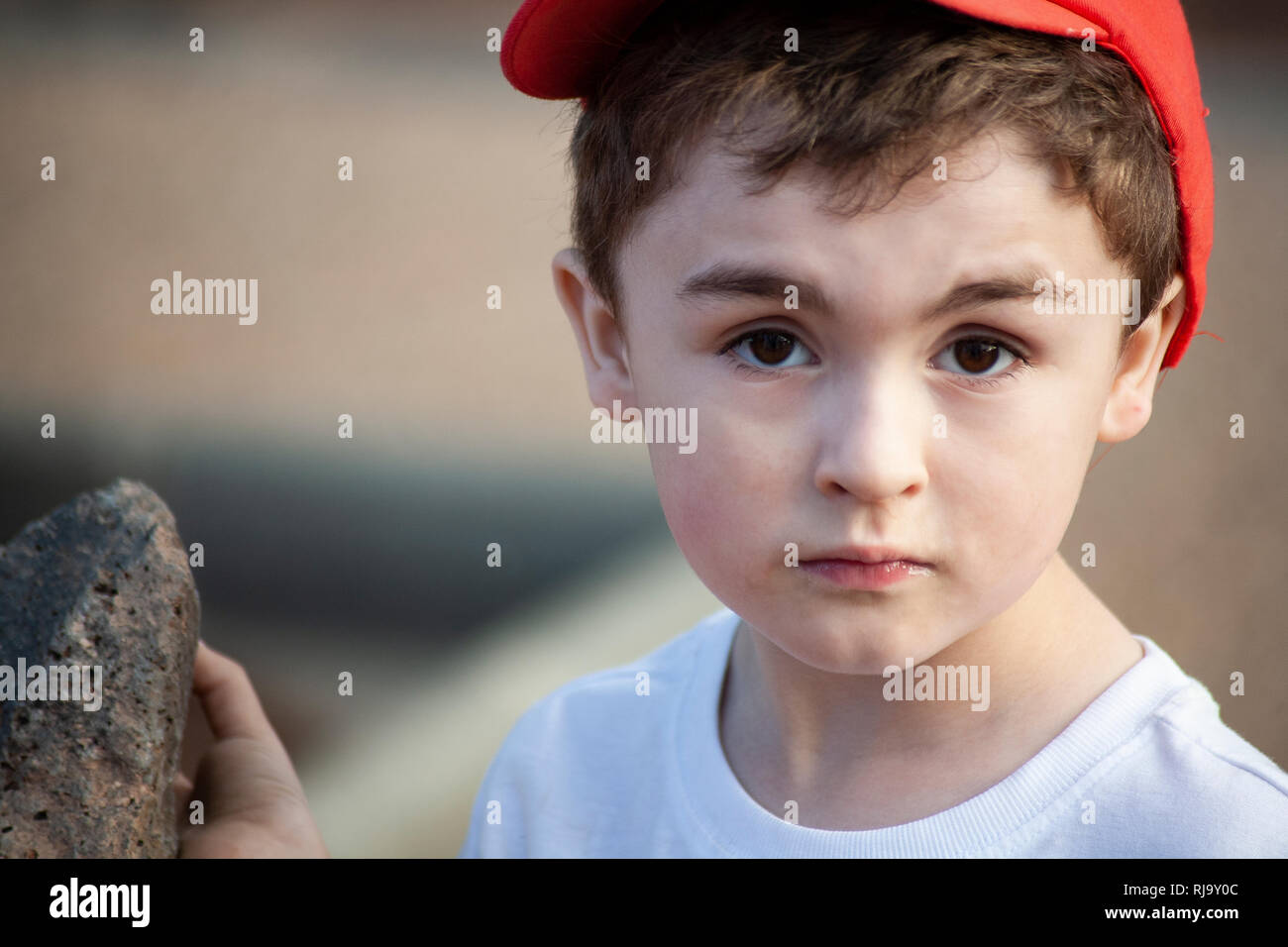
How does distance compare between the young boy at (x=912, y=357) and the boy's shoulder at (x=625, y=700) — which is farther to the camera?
the boy's shoulder at (x=625, y=700)

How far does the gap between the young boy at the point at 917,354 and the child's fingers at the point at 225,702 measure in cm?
55

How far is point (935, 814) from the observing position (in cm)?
97

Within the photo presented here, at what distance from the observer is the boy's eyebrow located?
80 centimetres

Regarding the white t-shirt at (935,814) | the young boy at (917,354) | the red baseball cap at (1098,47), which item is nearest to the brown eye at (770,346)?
the young boy at (917,354)

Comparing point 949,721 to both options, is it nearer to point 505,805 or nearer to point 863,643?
point 863,643

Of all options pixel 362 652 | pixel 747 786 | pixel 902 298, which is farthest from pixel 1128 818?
pixel 362 652

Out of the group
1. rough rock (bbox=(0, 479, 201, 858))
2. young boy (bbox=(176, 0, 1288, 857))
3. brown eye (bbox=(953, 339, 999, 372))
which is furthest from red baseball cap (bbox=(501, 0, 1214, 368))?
rough rock (bbox=(0, 479, 201, 858))

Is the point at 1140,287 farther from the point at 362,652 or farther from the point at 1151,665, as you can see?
the point at 362,652

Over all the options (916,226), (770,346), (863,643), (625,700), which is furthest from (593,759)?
(916,226)

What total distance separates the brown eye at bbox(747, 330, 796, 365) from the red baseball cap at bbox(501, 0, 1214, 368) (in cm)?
25

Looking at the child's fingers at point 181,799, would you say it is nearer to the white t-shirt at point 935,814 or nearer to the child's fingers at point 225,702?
the child's fingers at point 225,702

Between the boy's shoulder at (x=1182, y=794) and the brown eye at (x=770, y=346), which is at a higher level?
the brown eye at (x=770, y=346)

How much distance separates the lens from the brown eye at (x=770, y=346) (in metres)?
0.86

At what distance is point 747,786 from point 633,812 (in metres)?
0.14
